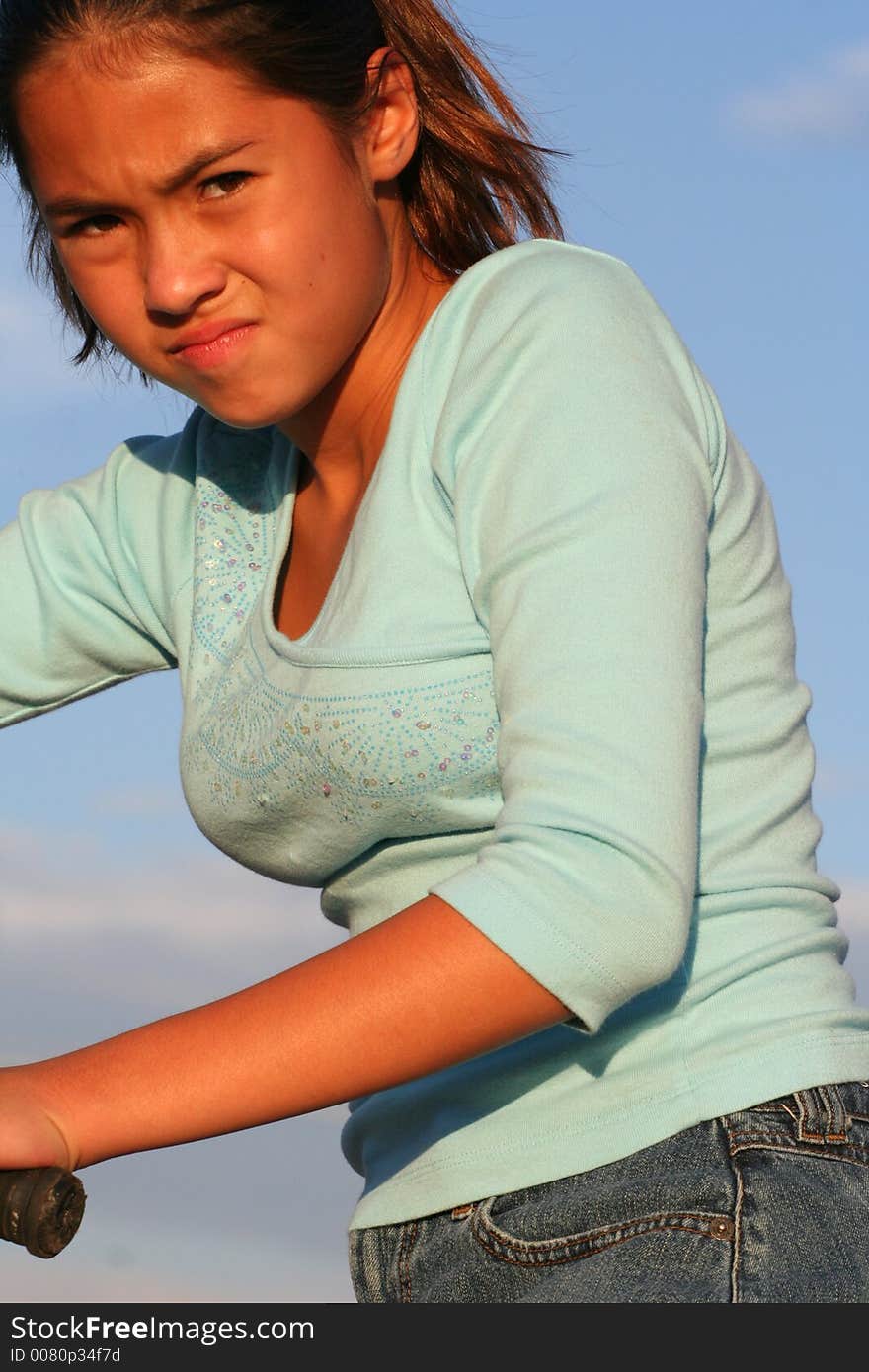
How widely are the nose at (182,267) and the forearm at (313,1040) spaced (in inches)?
29.3

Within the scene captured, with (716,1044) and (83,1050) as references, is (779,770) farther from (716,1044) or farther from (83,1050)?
(83,1050)

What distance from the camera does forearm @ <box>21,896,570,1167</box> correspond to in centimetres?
171

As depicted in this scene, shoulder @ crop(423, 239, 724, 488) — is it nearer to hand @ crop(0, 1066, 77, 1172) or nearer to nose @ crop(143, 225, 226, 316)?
nose @ crop(143, 225, 226, 316)

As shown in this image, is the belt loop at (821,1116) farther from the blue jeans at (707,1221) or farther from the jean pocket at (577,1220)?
the jean pocket at (577,1220)

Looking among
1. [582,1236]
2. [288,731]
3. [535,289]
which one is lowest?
[582,1236]

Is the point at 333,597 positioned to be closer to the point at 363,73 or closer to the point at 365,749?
the point at 365,749

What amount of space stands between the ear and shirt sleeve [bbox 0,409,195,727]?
58 cm

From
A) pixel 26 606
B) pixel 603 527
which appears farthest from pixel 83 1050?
pixel 26 606

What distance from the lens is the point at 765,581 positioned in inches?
81.3

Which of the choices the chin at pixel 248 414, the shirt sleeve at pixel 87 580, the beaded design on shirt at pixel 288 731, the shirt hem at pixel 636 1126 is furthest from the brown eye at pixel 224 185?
the shirt hem at pixel 636 1126

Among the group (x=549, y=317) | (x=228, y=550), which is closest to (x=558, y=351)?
(x=549, y=317)

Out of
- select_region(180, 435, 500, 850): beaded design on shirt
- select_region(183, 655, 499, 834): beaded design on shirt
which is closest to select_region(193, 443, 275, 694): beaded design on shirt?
select_region(180, 435, 500, 850): beaded design on shirt

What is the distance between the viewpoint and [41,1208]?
5.32ft

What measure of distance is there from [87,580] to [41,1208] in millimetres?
1261
